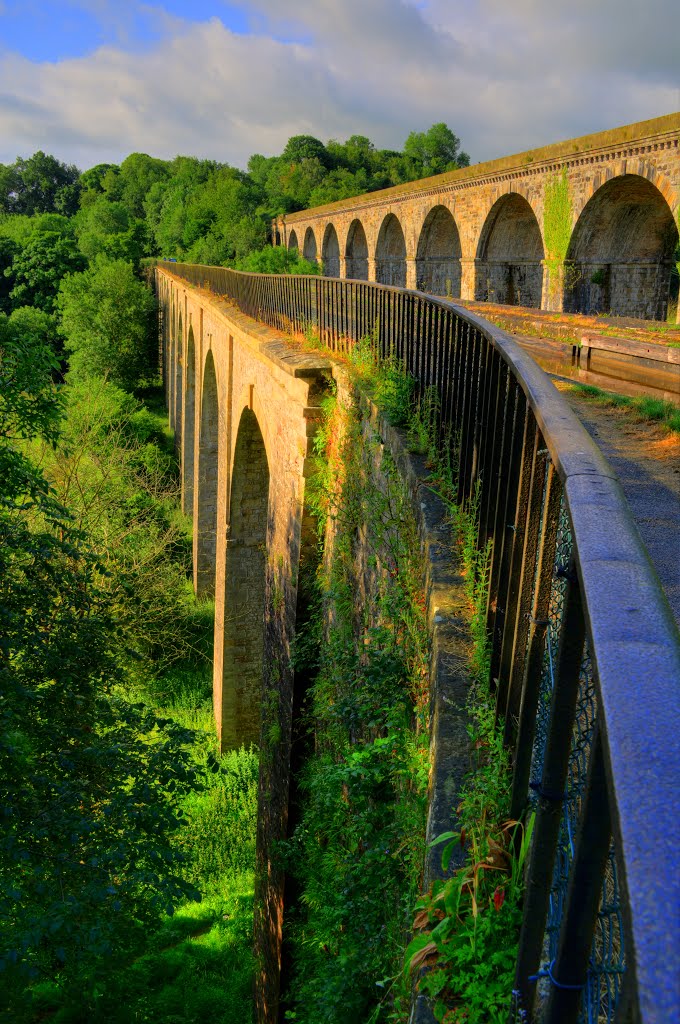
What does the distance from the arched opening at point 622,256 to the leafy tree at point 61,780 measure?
10.6 metres

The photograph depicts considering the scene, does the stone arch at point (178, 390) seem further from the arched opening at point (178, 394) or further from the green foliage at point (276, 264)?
the green foliage at point (276, 264)

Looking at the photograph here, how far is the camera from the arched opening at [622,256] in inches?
545

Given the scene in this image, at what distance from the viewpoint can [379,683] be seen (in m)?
3.31

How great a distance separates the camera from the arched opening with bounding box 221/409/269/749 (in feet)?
40.7

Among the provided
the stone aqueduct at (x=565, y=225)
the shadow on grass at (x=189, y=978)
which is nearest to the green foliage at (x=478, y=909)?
the shadow on grass at (x=189, y=978)

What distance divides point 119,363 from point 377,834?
3155 cm

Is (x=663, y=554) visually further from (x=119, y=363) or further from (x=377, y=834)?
(x=119, y=363)

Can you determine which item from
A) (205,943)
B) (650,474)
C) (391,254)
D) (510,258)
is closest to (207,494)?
(510,258)

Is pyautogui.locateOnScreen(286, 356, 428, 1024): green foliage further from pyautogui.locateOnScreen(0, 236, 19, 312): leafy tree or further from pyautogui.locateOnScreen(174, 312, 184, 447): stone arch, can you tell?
pyautogui.locateOnScreen(0, 236, 19, 312): leafy tree

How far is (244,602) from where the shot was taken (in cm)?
1295

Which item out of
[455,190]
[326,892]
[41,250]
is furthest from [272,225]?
[326,892]

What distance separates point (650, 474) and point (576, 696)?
2.93 metres

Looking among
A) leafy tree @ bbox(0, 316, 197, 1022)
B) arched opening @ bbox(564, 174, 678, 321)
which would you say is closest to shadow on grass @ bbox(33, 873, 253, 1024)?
leafy tree @ bbox(0, 316, 197, 1022)

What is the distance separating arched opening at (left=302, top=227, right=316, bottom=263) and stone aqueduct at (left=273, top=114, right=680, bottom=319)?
16.2m
